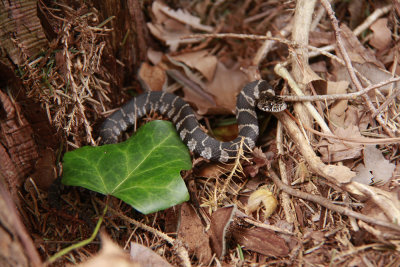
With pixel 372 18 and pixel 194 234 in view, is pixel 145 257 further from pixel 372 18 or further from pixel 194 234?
pixel 372 18

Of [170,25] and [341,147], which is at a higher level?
[170,25]

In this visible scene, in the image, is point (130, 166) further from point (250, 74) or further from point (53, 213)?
point (250, 74)

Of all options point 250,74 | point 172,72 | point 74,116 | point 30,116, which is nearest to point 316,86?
point 250,74

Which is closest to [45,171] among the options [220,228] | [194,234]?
[194,234]

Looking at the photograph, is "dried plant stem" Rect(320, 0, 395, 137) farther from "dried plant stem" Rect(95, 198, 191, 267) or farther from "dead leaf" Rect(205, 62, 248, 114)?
"dried plant stem" Rect(95, 198, 191, 267)

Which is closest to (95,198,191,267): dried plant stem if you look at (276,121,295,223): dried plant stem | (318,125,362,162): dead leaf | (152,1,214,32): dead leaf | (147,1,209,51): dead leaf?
(276,121,295,223): dried plant stem

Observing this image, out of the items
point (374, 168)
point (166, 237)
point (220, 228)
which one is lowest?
point (166, 237)

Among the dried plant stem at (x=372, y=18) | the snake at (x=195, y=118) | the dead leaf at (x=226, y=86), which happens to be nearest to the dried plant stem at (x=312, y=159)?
the snake at (x=195, y=118)
